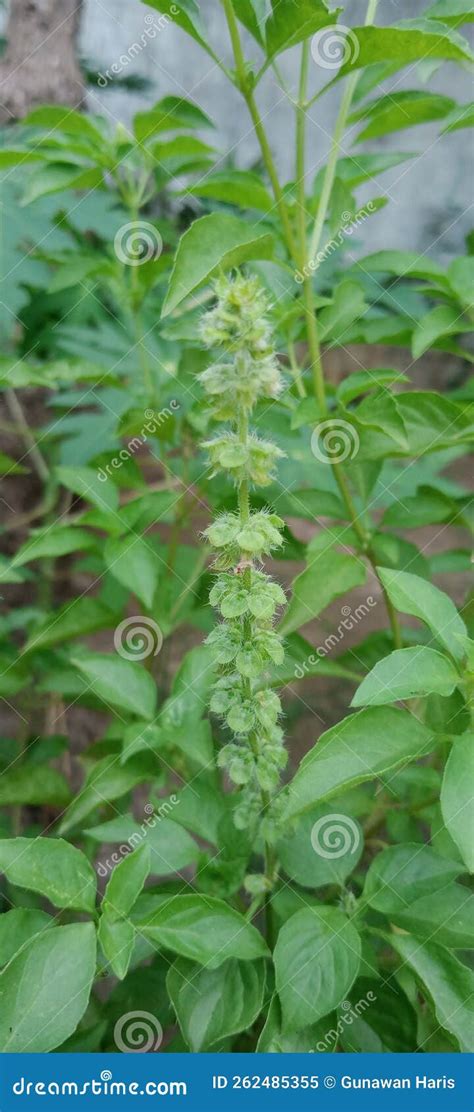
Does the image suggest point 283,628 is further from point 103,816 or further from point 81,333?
point 81,333

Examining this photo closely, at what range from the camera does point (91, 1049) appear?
44.8 inches

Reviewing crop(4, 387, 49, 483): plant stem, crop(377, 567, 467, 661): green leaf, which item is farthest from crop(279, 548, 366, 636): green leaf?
crop(4, 387, 49, 483): plant stem

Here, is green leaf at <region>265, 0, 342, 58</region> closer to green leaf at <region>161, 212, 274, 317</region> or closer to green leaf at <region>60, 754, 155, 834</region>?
green leaf at <region>161, 212, 274, 317</region>

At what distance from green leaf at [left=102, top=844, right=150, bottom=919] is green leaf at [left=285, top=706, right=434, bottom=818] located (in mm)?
175

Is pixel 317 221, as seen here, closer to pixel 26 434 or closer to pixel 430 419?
pixel 430 419

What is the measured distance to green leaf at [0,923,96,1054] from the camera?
2.93 feet

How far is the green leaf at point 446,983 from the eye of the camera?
0.97 metres

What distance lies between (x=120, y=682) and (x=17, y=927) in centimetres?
32

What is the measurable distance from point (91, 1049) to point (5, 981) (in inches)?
11.9

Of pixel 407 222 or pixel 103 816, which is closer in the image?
pixel 103 816

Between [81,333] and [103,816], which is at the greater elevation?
[81,333]

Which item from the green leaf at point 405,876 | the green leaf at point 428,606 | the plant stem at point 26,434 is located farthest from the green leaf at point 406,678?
the plant stem at point 26,434

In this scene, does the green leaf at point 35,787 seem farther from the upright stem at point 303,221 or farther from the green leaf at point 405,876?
the upright stem at point 303,221
